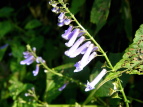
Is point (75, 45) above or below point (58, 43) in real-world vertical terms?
below

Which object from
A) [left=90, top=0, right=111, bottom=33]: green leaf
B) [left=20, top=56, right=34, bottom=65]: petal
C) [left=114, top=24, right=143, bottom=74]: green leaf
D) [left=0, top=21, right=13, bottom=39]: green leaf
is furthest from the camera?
[left=0, top=21, right=13, bottom=39]: green leaf

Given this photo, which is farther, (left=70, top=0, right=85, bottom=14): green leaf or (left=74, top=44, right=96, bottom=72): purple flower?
(left=70, top=0, right=85, bottom=14): green leaf

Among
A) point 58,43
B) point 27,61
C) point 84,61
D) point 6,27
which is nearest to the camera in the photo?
point 84,61

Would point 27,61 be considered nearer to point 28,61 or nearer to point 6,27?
point 28,61

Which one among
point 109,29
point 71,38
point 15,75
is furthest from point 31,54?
point 15,75

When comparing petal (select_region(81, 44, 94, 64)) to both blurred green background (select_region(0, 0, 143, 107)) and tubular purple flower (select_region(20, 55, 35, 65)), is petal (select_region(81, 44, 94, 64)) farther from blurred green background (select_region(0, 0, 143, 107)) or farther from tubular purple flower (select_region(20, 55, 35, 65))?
tubular purple flower (select_region(20, 55, 35, 65))

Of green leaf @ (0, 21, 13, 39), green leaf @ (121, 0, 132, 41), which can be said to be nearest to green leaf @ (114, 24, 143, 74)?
green leaf @ (121, 0, 132, 41)

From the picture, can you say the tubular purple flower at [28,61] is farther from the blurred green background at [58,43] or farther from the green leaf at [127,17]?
the green leaf at [127,17]

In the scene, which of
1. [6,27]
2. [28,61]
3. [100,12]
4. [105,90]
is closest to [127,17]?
[100,12]
